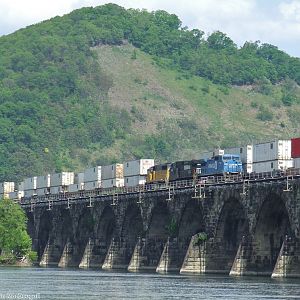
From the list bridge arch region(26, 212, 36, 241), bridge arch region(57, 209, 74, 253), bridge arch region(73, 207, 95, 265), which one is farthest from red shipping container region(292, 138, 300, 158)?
bridge arch region(26, 212, 36, 241)

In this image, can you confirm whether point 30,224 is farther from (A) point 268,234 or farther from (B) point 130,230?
(A) point 268,234

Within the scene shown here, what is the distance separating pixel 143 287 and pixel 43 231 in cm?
7710

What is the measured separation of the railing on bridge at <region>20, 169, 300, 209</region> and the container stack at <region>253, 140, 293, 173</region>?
2.40 meters

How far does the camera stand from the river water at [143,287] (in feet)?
309

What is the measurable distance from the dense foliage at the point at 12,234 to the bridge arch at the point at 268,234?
4563 centimetres

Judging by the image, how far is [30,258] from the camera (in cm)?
16425

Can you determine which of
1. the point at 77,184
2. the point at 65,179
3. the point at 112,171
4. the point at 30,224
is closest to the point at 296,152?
the point at 112,171

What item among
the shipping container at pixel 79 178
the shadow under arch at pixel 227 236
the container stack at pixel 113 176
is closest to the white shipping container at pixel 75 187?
the shipping container at pixel 79 178

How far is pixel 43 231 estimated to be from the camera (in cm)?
18175

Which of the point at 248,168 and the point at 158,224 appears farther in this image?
the point at 158,224

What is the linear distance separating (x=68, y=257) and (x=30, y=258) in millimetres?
7395

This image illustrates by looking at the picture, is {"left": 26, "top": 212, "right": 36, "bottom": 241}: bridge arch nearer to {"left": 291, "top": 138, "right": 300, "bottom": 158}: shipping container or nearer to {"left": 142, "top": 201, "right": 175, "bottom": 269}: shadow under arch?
{"left": 142, "top": 201, "right": 175, "bottom": 269}: shadow under arch

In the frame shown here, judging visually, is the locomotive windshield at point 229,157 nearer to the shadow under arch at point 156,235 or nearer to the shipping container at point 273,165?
the shipping container at point 273,165

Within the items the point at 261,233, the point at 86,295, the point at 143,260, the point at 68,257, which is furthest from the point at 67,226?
the point at 86,295
